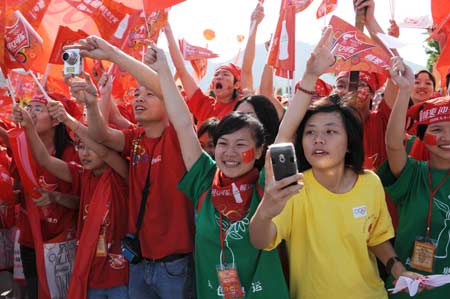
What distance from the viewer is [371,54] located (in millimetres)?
3006

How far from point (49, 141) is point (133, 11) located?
1.31 meters

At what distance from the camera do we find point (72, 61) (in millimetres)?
2844

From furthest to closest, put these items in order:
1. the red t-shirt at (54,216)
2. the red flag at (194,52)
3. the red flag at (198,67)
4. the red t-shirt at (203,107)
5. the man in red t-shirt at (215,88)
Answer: the red flag at (198,67) < the red flag at (194,52) < the red t-shirt at (203,107) < the man in red t-shirt at (215,88) < the red t-shirt at (54,216)

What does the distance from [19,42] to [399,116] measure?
2792 mm

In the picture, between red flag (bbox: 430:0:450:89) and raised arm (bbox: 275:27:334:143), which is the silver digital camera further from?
red flag (bbox: 430:0:450:89)

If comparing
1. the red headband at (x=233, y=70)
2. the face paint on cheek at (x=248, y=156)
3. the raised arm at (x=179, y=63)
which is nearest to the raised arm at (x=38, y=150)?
the raised arm at (x=179, y=63)

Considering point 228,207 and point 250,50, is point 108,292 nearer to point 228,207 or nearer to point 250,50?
point 228,207

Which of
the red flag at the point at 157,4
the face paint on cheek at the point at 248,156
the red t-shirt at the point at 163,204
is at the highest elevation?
the red flag at the point at 157,4

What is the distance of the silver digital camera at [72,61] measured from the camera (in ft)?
9.25

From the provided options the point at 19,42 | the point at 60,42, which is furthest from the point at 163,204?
the point at 19,42

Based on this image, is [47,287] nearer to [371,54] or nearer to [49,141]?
[49,141]

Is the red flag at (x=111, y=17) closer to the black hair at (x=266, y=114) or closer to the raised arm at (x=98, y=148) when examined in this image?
the raised arm at (x=98, y=148)

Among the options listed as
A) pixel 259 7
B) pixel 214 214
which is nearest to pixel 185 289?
pixel 214 214

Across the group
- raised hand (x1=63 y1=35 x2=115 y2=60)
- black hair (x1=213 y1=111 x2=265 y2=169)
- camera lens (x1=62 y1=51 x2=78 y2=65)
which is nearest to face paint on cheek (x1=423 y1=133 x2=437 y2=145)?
black hair (x1=213 y1=111 x2=265 y2=169)
